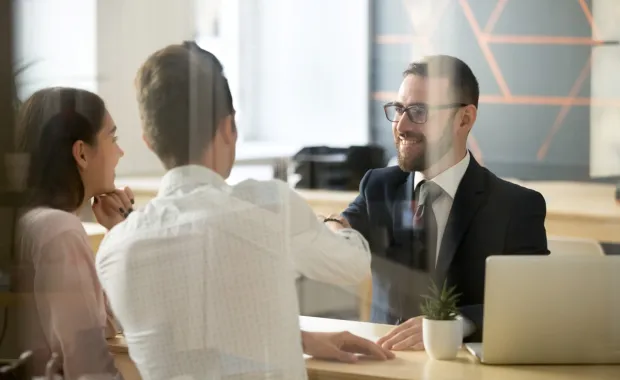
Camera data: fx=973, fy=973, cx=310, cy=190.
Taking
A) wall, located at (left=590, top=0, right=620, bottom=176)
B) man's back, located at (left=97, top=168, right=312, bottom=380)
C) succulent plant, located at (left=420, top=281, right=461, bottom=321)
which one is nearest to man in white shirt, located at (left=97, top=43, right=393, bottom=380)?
man's back, located at (left=97, top=168, right=312, bottom=380)

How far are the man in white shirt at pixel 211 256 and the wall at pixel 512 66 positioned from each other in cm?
23

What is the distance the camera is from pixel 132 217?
160 cm

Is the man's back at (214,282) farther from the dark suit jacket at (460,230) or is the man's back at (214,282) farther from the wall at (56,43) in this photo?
the wall at (56,43)

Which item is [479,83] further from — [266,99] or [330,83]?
[266,99]

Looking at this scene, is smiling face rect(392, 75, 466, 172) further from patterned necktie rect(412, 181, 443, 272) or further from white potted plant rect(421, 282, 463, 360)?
white potted plant rect(421, 282, 463, 360)

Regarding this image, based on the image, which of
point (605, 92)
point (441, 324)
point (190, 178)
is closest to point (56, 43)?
point (190, 178)

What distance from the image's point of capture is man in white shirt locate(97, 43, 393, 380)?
1.52 metres

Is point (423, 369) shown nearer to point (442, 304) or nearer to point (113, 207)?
point (442, 304)

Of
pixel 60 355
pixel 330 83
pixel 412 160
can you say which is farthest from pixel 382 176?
pixel 60 355

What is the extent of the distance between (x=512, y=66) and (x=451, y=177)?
21 centimetres

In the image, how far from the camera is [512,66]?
5.28 ft

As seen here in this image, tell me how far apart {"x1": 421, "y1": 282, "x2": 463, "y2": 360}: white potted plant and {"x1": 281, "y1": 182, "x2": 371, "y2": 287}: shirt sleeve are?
13cm

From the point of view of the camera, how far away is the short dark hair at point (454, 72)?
5.24 ft

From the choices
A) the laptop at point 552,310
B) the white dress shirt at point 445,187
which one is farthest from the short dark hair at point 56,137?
the laptop at point 552,310
